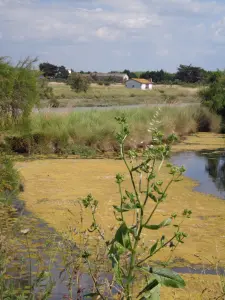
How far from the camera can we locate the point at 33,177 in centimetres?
1290

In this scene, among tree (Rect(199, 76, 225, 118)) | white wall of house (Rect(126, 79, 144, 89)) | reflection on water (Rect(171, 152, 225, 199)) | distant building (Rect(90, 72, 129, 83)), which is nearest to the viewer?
reflection on water (Rect(171, 152, 225, 199))

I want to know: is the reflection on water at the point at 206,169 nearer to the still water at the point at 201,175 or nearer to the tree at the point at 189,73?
the still water at the point at 201,175

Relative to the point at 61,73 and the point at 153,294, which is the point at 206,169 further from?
the point at 61,73

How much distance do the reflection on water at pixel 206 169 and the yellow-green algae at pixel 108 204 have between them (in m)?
0.41

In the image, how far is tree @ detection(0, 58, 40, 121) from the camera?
16.0m

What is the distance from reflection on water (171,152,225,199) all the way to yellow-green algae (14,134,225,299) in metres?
0.41

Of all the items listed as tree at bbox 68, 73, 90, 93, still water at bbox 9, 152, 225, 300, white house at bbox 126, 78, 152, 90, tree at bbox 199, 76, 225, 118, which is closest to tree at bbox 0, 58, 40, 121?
still water at bbox 9, 152, 225, 300

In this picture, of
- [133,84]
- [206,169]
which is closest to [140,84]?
[133,84]

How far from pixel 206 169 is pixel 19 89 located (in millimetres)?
6260

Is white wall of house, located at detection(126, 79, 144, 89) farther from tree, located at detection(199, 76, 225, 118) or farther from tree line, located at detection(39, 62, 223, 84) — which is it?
tree, located at detection(199, 76, 225, 118)

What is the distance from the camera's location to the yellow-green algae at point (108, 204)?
23.2ft

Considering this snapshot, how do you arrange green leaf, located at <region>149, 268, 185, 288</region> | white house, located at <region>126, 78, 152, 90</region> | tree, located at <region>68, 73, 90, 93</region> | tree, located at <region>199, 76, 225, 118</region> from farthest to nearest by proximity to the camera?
white house, located at <region>126, 78, 152, 90</region>
tree, located at <region>68, 73, 90, 93</region>
tree, located at <region>199, 76, 225, 118</region>
green leaf, located at <region>149, 268, 185, 288</region>

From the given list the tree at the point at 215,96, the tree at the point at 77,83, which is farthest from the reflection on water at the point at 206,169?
the tree at the point at 77,83

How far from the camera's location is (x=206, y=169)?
15484 mm
